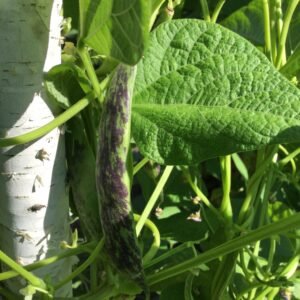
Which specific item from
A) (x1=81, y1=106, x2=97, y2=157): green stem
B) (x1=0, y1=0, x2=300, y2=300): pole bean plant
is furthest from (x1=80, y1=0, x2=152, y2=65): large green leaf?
(x1=81, y1=106, x2=97, y2=157): green stem

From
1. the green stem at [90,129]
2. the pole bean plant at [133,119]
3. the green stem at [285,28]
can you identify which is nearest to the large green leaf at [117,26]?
the pole bean plant at [133,119]

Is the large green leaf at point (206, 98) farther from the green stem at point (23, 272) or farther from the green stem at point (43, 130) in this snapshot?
the green stem at point (23, 272)


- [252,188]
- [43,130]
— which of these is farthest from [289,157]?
[43,130]

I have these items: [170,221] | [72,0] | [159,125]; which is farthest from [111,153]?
[170,221]

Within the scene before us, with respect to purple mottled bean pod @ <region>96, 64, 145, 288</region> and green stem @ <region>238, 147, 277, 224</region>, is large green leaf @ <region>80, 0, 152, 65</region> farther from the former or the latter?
green stem @ <region>238, 147, 277, 224</region>

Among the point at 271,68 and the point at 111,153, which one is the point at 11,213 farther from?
the point at 271,68

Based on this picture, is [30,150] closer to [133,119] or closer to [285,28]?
[133,119]

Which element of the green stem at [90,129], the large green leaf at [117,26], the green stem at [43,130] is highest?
the large green leaf at [117,26]

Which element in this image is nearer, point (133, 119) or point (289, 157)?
point (133, 119)
